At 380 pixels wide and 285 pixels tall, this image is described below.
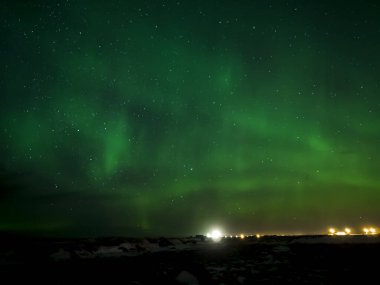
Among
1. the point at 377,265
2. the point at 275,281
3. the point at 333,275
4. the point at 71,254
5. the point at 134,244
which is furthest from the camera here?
the point at 134,244

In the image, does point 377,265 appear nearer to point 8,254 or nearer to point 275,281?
point 275,281

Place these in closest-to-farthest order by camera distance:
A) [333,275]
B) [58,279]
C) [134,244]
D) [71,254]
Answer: [333,275]
[58,279]
[71,254]
[134,244]

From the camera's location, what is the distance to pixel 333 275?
50.0ft

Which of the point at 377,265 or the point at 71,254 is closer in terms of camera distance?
the point at 377,265

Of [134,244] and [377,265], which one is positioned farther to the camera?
[134,244]

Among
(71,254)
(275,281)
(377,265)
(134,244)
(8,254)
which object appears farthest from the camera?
(134,244)

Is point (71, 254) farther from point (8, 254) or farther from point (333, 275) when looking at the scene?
point (333, 275)

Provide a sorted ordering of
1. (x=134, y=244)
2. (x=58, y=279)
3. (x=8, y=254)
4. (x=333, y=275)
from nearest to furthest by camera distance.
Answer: (x=333, y=275) → (x=58, y=279) → (x=8, y=254) → (x=134, y=244)

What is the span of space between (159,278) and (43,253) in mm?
22909

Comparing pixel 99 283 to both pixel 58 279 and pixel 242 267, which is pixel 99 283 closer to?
pixel 58 279

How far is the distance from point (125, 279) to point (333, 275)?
9455 mm

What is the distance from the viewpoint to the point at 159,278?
15773 millimetres

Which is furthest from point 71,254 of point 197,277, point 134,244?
point 197,277

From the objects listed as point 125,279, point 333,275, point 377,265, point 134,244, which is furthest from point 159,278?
point 134,244
